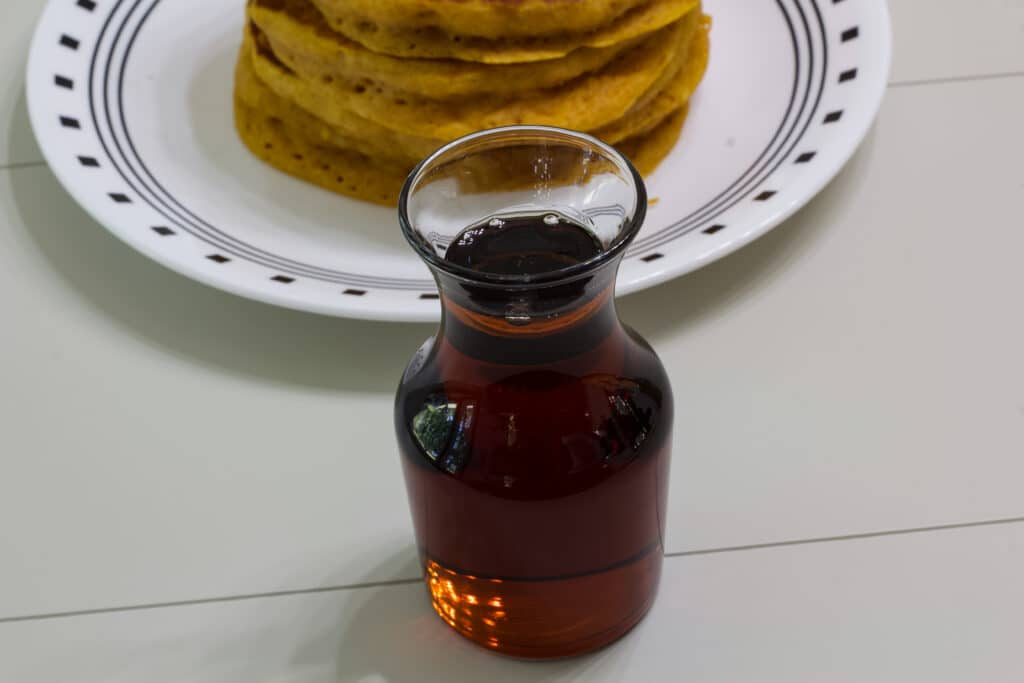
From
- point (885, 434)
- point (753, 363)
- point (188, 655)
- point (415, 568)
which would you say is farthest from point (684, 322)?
point (188, 655)

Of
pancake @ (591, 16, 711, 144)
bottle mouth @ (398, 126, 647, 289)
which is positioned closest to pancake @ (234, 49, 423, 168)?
pancake @ (591, 16, 711, 144)

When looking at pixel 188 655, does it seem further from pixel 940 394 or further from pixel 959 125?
pixel 959 125

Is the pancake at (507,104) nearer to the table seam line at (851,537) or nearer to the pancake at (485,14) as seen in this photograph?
the pancake at (485,14)

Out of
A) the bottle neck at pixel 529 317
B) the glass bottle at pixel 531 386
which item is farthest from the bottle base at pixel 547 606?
the bottle neck at pixel 529 317

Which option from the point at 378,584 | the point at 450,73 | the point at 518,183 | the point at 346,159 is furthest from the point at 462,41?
the point at 378,584

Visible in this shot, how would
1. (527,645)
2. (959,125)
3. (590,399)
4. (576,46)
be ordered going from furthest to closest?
(959,125) < (576,46) < (527,645) < (590,399)

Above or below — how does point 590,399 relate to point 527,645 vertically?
above

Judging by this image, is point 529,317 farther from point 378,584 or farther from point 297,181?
point 297,181

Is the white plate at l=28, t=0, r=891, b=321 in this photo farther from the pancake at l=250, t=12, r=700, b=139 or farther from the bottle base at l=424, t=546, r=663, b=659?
the bottle base at l=424, t=546, r=663, b=659
